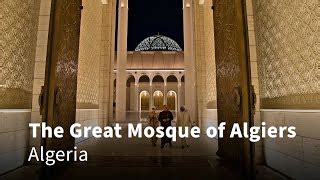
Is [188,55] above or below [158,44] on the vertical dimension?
below

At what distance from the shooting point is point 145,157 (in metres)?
3.84

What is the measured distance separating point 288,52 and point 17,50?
336cm

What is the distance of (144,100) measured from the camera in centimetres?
2641

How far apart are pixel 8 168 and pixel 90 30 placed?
4389mm

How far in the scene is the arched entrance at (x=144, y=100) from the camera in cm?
2619

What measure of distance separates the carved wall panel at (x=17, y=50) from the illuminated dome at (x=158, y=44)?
2632 centimetres

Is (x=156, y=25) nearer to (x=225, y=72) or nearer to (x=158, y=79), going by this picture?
(x=158, y=79)

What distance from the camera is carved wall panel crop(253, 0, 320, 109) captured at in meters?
2.30

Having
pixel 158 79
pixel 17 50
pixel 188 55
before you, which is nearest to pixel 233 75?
pixel 17 50

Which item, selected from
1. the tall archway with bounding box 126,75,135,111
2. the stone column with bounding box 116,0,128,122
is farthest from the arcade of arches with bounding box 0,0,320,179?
the tall archway with bounding box 126,75,135,111

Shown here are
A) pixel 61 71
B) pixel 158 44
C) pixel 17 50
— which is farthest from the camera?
pixel 158 44

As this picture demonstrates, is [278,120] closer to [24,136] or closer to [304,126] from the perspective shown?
[304,126]

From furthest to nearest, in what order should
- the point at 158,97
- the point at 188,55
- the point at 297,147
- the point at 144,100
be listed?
the point at 144,100, the point at 158,97, the point at 188,55, the point at 297,147

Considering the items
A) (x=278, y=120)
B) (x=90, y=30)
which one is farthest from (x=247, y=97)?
(x=90, y=30)
